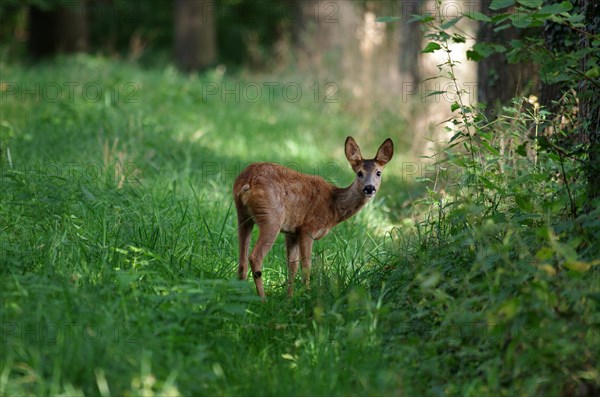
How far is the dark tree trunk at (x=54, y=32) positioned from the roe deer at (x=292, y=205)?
16889 millimetres

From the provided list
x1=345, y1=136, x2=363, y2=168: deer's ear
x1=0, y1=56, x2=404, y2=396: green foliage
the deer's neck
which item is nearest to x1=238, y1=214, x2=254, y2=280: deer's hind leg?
x1=0, y1=56, x2=404, y2=396: green foliage

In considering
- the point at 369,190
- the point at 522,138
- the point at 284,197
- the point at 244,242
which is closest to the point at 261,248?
the point at 244,242

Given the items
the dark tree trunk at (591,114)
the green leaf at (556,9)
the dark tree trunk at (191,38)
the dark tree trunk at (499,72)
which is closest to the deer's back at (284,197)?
the dark tree trunk at (591,114)

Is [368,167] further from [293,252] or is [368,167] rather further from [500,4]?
[500,4]

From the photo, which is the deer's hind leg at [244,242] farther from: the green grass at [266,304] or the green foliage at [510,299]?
the green foliage at [510,299]

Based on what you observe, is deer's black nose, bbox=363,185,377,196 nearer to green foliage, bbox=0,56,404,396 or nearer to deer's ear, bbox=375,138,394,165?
deer's ear, bbox=375,138,394,165

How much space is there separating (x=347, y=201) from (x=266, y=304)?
1493mm

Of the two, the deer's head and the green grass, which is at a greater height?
the deer's head

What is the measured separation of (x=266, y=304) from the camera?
543 cm

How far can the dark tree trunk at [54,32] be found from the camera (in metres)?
22.2

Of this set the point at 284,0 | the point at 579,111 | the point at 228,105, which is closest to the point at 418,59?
the point at 228,105

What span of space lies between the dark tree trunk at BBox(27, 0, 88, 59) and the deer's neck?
665 inches

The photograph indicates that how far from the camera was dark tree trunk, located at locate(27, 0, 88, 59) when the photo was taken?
22219mm

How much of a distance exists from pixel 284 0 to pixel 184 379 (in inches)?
1082
